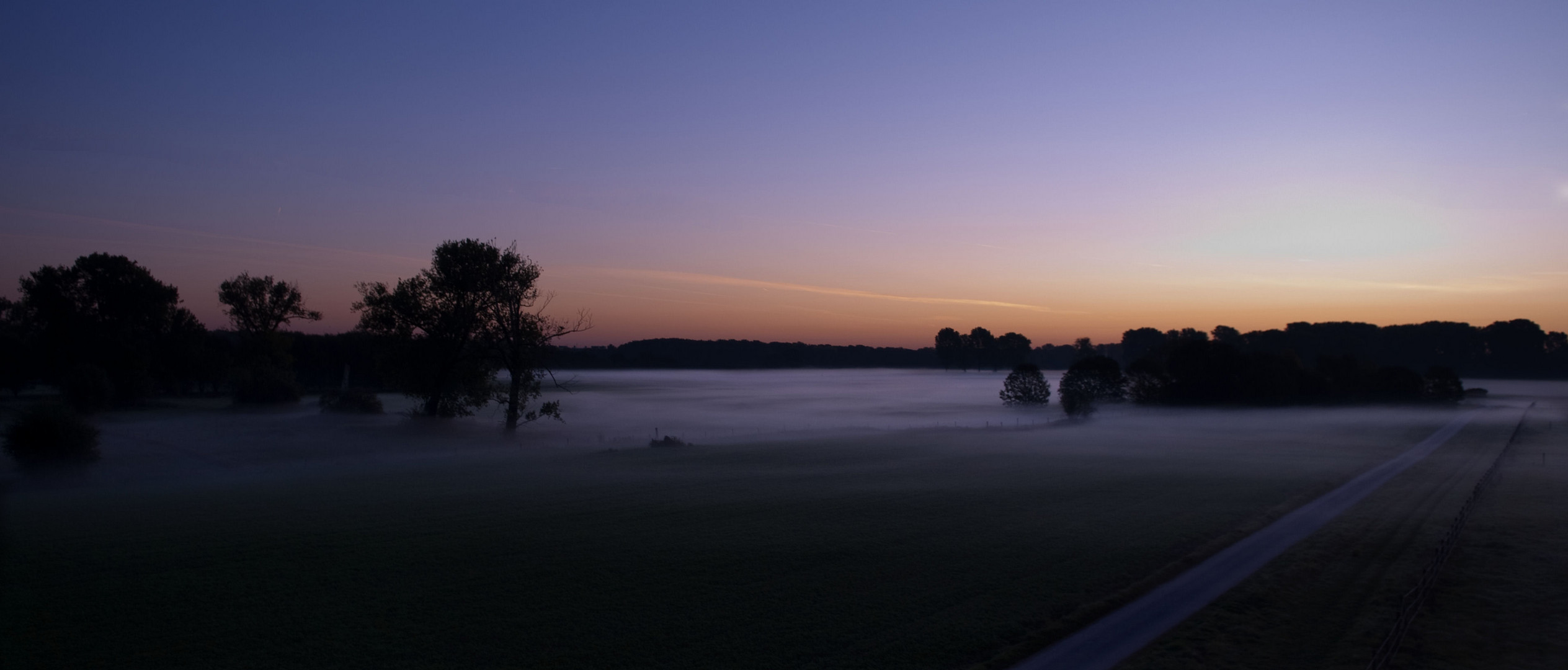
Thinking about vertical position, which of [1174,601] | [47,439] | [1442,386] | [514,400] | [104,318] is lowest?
→ [1174,601]

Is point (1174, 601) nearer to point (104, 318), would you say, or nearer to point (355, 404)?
point (355, 404)

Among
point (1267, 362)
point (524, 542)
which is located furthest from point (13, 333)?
point (1267, 362)

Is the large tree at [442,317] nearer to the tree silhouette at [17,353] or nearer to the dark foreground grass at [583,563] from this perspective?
the dark foreground grass at [583,563]

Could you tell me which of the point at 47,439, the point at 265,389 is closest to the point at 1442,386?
the point at 265,389

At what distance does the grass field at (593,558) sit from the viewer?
8.83m

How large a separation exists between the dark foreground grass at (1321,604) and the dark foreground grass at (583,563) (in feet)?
4.96

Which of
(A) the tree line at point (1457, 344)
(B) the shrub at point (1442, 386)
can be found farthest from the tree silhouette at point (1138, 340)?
(B) the shrub at point (1442, 386)

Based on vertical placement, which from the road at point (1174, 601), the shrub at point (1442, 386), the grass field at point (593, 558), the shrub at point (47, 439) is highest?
the shrub at point (1442, 386)

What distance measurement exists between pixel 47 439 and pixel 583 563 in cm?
2556

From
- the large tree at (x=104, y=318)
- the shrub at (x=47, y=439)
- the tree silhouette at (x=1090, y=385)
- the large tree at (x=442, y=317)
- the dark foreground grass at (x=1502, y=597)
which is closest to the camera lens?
the dark foreground grass at (x=1502, y=597)

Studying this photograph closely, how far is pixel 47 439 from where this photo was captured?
25.2 metres

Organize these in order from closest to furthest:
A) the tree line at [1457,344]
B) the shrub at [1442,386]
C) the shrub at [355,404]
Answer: the shrub at [355,404] → the shrub at [1442,386] → the tree line at [1457,344]

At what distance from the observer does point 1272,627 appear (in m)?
9.91

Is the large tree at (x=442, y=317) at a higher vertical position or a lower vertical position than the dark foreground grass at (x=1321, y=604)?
higher
